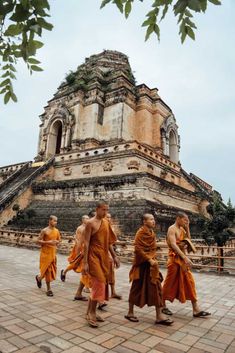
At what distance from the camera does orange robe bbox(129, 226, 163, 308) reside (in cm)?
432

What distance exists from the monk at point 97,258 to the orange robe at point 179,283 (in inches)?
44.7

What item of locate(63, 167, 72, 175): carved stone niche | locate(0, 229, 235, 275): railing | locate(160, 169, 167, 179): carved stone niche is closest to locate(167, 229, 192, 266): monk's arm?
locate(0, 229, 235, 275): railing

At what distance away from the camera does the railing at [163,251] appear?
8.95m

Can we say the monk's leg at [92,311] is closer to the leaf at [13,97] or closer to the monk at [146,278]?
the monk at [146,278]

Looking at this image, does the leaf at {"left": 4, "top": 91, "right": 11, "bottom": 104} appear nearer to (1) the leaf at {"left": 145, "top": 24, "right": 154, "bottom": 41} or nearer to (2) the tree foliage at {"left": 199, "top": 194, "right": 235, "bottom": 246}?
(1) the leaf at {"left": 145, "top": 24, "right": 154, "bottom": 41}

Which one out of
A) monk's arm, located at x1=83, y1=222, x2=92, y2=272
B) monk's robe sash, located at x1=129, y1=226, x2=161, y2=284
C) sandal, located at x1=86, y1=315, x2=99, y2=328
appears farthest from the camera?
monk's robe sash, located at x1=129, y1=226, x2=161, y2=284

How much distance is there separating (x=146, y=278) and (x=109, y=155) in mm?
12373

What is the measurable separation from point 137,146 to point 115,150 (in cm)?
142

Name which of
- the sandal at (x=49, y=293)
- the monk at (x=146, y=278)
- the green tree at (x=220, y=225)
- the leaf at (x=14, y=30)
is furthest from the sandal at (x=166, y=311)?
the green tree at (x=220, y=225)

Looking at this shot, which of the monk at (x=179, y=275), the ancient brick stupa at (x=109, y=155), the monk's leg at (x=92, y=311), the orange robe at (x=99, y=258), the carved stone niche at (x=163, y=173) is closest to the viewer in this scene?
the monk's leg at (x=92, y=311)

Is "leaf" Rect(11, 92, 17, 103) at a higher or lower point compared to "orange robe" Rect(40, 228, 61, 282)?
higher

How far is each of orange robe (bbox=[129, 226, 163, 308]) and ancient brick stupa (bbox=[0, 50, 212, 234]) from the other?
749 centimetres

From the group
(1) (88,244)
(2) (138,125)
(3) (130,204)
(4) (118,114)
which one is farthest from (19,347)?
(2) (138,125)

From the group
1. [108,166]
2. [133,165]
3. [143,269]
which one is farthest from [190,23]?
[108,166]
